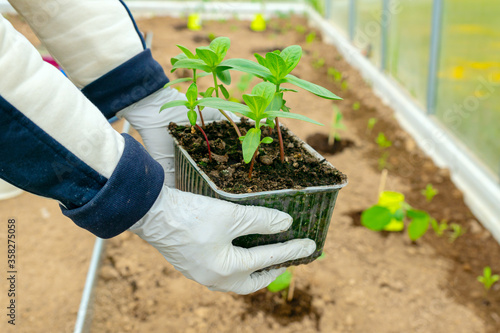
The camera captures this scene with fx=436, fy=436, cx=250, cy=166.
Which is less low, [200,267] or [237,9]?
[200,267]

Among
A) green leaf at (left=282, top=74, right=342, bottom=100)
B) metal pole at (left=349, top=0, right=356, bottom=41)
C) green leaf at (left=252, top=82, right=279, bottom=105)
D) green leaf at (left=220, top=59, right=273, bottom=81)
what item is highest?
green leaf at (left=220, top=59, right=273, bottom=81)

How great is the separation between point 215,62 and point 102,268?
1.12 m

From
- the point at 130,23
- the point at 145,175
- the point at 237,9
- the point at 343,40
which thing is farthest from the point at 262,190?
the point at 237,9

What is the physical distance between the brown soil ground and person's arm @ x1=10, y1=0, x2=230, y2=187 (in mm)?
765

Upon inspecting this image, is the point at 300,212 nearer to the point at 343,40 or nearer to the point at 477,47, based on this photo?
the point at 477,47

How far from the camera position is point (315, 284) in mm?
1596

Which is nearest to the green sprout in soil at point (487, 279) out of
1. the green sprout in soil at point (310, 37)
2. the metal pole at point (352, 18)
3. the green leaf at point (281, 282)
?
the green leaf at point (281, 282)

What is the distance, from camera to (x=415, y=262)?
1.72 m

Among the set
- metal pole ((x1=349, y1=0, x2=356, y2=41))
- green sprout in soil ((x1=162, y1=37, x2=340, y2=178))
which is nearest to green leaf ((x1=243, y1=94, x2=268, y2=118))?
green sprout in soil ((x1=162, y1=37, x2=340, y2=178))

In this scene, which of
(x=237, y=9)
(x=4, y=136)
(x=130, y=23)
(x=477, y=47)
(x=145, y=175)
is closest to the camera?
(x=4, y=136)

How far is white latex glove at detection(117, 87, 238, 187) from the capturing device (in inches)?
44.6

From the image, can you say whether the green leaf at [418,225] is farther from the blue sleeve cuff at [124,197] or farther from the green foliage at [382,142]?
the blue sleeve cuff at [124,197]

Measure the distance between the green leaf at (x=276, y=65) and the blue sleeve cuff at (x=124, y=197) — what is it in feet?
0.92

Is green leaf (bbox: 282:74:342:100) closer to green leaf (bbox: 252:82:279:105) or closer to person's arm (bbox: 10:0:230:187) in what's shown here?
green leaf (bbox: 252:82:279:105)
